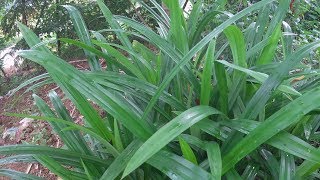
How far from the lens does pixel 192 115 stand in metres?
0.94

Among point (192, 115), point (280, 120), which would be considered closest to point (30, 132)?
point (192, 115)

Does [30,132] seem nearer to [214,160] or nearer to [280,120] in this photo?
[214,160]

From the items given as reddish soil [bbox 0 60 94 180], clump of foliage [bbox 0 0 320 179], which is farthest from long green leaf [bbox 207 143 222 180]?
reddish soil [bbox 0 60 94 180]

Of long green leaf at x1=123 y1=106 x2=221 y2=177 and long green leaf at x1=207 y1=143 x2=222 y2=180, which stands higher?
long green leaf at x1=123 y1=106 x2=221 y2=177

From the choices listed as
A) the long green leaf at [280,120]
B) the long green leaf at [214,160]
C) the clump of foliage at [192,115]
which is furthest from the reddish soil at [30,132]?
the long green leaf at [280,120]

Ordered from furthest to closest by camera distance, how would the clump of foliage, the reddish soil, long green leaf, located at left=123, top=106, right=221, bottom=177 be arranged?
1. the reddish soil
2. the clump of foliage
3. long green leaf, located at left=123, top=106, right=221, bottom=177

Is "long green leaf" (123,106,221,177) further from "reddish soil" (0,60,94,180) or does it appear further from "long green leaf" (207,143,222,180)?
"reddish soil" (0,60,94,180)

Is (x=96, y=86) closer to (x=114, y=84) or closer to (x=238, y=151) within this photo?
(x=114, y=84)

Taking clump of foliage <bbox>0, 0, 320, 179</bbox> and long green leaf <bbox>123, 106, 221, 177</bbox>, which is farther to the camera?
clump of foliage <bbox>0, 0, 320, 179</bbox>

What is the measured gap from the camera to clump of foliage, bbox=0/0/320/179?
0.90m

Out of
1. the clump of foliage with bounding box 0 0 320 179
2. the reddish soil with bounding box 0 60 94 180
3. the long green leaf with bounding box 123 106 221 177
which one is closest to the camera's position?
the long green leaf with bounding box 123 106 221 177

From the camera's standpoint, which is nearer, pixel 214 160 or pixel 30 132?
pixel 214 160

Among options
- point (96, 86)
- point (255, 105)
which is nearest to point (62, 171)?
point (96, 86)

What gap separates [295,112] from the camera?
861mm
